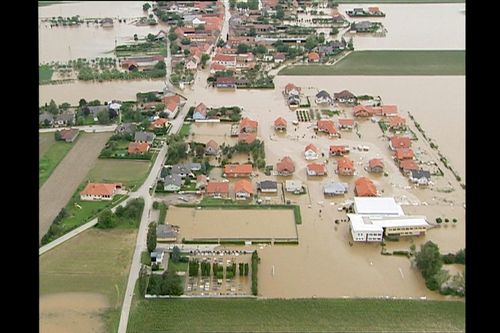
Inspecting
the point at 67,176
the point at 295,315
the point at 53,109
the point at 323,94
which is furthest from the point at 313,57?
the point at 295,315

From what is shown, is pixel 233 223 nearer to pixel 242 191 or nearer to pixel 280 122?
pixel 242 191

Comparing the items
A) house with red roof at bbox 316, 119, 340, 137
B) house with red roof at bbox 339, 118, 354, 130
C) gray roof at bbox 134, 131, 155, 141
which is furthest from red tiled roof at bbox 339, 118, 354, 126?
gray roof at bbox 134, 131, 155, 141

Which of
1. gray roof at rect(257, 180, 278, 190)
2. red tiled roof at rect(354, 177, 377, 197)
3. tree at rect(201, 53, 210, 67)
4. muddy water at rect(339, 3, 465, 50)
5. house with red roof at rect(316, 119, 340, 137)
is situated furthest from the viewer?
muddy water at rect(339, 3, 465, 50)

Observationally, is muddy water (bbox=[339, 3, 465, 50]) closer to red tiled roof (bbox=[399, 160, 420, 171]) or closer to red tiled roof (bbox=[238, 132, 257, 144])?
red tiled roof (bbox=[399, 160, 420, 171])

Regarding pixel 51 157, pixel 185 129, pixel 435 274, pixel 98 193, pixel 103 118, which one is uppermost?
pixel 103 118

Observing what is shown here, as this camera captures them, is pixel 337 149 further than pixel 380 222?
Yes

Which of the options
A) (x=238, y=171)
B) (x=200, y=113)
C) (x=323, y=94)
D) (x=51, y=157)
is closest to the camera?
(x=238, y=171)

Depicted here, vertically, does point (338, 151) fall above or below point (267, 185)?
above
